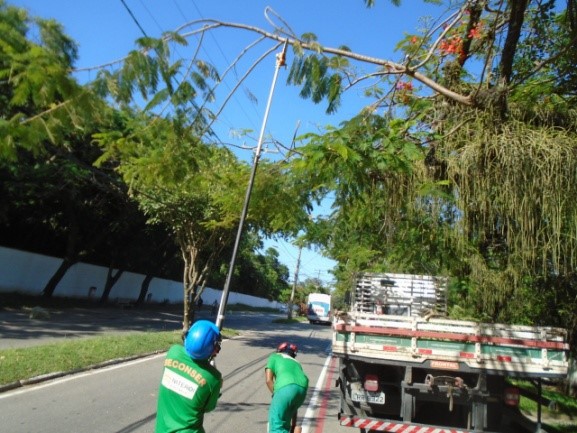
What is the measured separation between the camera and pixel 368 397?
720 cm

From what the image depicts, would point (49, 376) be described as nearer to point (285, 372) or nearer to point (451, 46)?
point (285, 372)

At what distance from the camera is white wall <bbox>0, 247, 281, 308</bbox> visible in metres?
26.7

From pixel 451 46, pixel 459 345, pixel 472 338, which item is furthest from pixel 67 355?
pixel 451 46

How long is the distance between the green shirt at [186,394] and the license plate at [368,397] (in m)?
4.16

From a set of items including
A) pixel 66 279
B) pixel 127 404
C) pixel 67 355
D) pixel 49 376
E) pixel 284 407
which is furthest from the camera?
pixel 66 279

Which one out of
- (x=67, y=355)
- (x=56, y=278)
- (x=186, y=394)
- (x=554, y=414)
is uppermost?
(x=56, y=278)

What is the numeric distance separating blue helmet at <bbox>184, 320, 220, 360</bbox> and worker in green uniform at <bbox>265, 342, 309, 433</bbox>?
1.83 meters

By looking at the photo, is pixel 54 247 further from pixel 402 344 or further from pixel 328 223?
pixel 402 344

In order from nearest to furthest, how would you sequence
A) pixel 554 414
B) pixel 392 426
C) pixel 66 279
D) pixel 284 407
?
pixel 284 407 → pixel 392 426 → pixel 554 414 → pixel 66 279

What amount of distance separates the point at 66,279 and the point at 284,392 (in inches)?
1174

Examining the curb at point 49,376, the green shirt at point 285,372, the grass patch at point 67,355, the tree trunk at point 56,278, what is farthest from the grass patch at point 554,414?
the tree trunk at point 56,278

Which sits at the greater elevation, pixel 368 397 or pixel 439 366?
pixel 439 366

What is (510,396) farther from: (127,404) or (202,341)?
(127,404)

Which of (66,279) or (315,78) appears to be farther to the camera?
(66,279)
